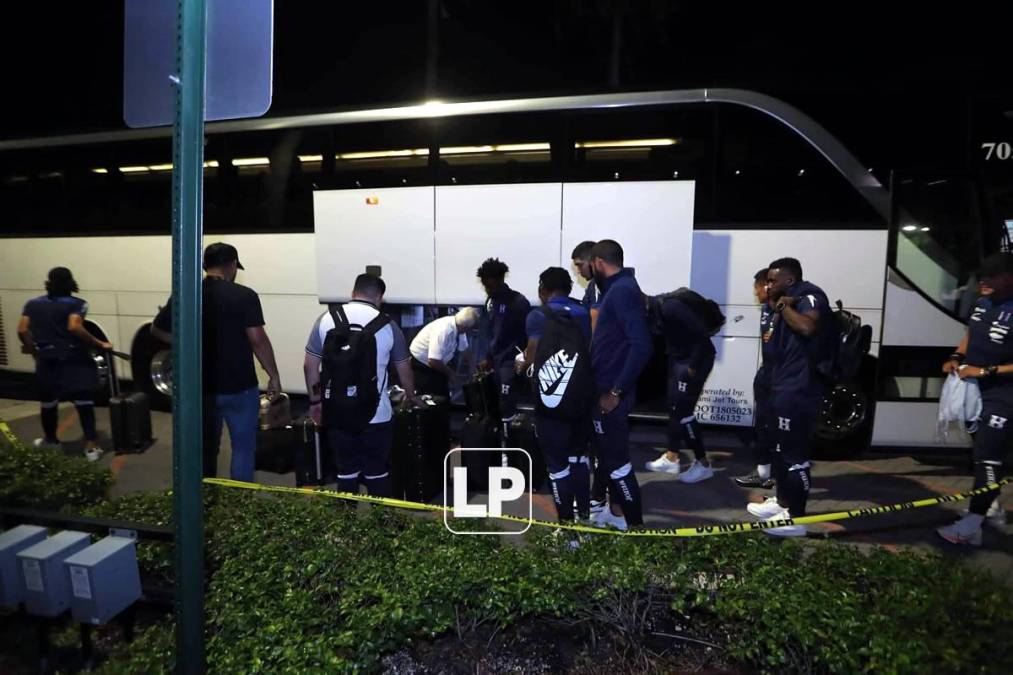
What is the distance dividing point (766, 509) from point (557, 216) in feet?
11.4

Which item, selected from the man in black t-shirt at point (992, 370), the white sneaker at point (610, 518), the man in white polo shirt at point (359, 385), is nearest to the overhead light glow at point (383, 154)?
the man in white polo shirt at point (359, 385)

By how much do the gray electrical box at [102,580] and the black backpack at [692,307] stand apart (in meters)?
4.25

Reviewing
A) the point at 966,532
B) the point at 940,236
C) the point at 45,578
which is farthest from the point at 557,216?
the point at 45,578

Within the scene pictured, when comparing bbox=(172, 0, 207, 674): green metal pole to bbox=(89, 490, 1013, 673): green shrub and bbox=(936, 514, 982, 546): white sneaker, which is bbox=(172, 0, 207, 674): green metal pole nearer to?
bbox=(89, 490, 1013, 673): green shrub

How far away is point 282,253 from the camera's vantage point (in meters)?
7.35

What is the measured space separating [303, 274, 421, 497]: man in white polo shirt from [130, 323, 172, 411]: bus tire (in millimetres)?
4915

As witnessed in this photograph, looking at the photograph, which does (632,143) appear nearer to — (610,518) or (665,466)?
(665,466)

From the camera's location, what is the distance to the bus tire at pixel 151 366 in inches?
316

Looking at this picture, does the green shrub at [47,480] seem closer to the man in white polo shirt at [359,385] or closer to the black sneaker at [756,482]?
the man in white polo shirt at [359,385]

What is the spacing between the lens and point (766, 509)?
4.89m

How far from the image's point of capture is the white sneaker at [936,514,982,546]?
4434mm

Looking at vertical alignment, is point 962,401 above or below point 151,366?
above

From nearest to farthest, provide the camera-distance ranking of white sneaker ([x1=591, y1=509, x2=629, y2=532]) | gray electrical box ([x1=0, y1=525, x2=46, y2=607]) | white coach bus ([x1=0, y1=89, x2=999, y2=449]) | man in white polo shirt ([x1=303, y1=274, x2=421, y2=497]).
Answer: gray electrical box ([x1=0, y1=525, x2=46, y2=607]) < man in white polo shirt ([x1=303, y1=274, x2=421, y2=497]) < white sneaker ([x1=591, y1=509, x2=629, y2=532]) < white coach bus ([x1=0, y1=89, x2=999, y2=449])

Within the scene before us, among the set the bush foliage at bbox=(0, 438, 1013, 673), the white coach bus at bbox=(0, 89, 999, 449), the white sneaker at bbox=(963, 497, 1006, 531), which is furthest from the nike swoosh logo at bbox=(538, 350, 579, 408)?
the white sneaker at bbox=(963, 497, 1006, 531)
